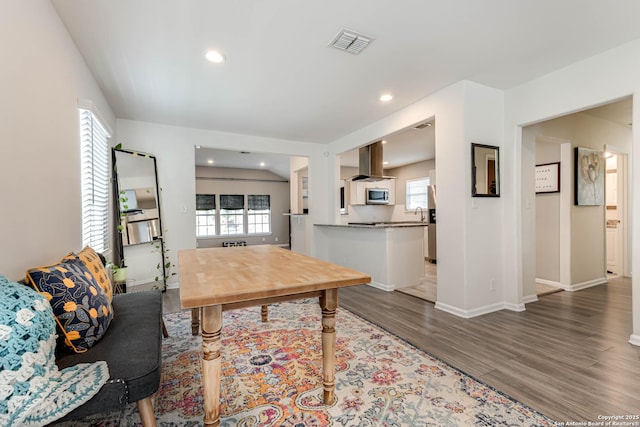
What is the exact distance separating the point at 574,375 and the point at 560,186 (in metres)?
3.07

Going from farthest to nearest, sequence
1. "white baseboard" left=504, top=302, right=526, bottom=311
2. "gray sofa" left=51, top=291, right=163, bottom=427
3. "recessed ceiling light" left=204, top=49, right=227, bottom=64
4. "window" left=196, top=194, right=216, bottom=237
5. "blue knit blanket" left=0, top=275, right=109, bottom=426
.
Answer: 1. "window" left=196, top=194, right=216, bottom=237
2. "white baseboard" left=504, top=302, right=526, bottom=311
3. "recessed ceiling light" left=204, top=49, right=227, bottom=64
4. "gray sofa" left=51, top=291, right=163, bottom=427
5. "blue knit blanket" left=0, top=275, right=109, bottom=426

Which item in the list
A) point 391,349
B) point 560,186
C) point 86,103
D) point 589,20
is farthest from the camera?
point 560,186

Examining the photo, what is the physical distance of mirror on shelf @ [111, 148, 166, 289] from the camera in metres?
3.70

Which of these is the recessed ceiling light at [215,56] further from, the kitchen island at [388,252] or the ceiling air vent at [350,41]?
the kitchen island at [388,252]

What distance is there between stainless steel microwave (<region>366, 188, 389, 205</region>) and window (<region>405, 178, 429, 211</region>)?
65cm

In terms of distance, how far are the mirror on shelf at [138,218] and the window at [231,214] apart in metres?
4.91

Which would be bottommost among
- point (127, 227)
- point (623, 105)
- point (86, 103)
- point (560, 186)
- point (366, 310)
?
point (366, 310)

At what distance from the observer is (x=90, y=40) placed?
223 centimetres

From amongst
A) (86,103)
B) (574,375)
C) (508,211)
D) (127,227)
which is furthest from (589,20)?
(127,227)

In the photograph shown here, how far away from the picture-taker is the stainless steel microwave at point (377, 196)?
7484mm

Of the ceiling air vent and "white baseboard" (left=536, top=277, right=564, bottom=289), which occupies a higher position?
the ceiling air vent

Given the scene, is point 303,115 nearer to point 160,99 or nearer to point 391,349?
point 160,99

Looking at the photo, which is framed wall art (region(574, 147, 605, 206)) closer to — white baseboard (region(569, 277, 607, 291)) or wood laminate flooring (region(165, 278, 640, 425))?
white baseboard (region(569, 277, 607, 291))

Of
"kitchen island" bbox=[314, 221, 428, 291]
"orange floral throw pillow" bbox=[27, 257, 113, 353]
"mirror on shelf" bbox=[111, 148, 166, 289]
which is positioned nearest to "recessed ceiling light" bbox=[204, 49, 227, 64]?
"orange floral throw pillow" bbox=[27, 257, 113, 353]
